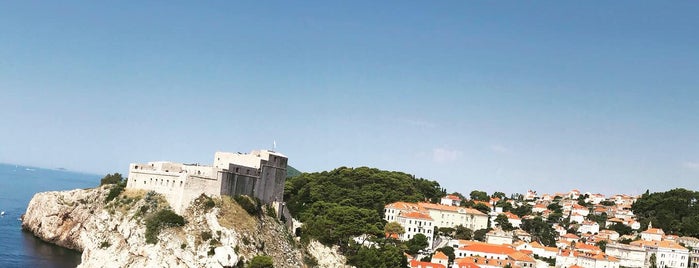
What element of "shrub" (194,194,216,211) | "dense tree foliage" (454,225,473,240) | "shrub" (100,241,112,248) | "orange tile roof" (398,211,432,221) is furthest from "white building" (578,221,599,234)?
"shrub" (100,241,112,248)

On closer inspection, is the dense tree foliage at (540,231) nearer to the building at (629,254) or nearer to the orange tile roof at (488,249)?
the building at (629,254)

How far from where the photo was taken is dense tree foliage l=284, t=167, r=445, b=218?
8112 cm

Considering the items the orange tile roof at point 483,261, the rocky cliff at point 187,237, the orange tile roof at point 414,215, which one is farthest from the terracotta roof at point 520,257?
the rocky cliff at point 187,237

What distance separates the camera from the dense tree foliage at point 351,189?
81125 millimetres

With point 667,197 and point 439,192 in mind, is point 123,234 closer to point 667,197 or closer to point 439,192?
point 439,192

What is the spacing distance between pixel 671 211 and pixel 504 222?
29.6m

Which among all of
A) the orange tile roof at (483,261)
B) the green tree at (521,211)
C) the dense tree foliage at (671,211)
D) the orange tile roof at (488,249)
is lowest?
the orange tile roof at (483,261)

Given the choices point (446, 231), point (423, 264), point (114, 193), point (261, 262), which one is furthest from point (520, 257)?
point (114, 193)

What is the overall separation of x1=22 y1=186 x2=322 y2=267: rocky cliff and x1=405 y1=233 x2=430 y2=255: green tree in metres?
12.5

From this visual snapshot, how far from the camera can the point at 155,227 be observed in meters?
52.9

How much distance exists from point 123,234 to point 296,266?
→ 52.2ft

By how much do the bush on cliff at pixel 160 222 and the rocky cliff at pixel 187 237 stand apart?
0.18m

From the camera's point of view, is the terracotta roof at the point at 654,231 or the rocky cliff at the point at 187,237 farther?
the terracotta roof at the point at 654,231

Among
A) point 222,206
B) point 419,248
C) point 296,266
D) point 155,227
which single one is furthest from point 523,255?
point 155,227
